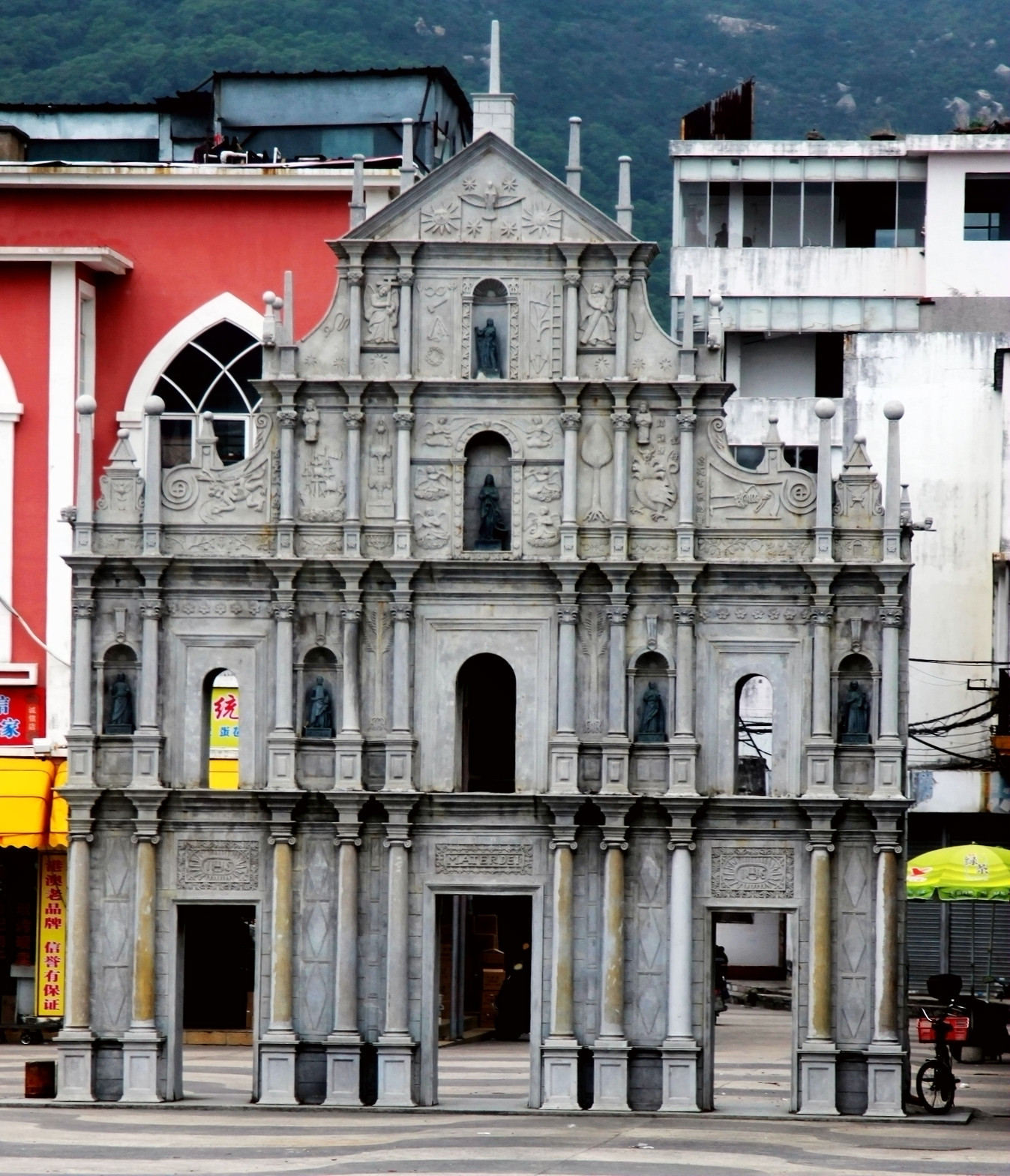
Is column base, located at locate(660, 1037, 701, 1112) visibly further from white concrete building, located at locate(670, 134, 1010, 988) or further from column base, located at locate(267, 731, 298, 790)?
white concrete building, located at locate(670, 134, 1010, 988)

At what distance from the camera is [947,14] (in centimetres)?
11756

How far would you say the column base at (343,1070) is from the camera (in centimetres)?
4691

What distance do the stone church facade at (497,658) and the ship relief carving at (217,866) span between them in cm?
7

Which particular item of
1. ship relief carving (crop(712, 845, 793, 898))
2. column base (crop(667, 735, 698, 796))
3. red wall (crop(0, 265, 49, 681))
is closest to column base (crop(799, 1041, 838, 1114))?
ship relief carving (crop(712, 845, 793, 898))

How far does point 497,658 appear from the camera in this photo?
160 feet

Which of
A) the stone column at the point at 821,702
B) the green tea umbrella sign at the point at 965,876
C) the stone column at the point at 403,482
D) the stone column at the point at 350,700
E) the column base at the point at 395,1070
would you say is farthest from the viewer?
the green tea umbrella sign at the point at 965,876

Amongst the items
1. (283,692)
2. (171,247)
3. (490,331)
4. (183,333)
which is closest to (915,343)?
(183,333)

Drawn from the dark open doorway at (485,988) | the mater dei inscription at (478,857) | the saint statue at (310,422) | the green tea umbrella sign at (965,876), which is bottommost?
the dark open doorway at (485,988)

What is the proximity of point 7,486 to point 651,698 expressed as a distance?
18086 mm

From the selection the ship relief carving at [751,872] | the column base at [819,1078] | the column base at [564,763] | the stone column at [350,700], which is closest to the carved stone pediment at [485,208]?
the stone column at [350,700]

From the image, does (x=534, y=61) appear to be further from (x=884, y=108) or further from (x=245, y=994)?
(x=245, y=994)

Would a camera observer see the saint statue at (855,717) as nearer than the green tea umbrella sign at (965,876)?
Yes

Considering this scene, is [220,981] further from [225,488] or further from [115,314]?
[225,488]

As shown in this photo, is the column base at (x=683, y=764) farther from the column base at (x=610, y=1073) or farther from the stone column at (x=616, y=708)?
the column base at (x=610, y=1073)
